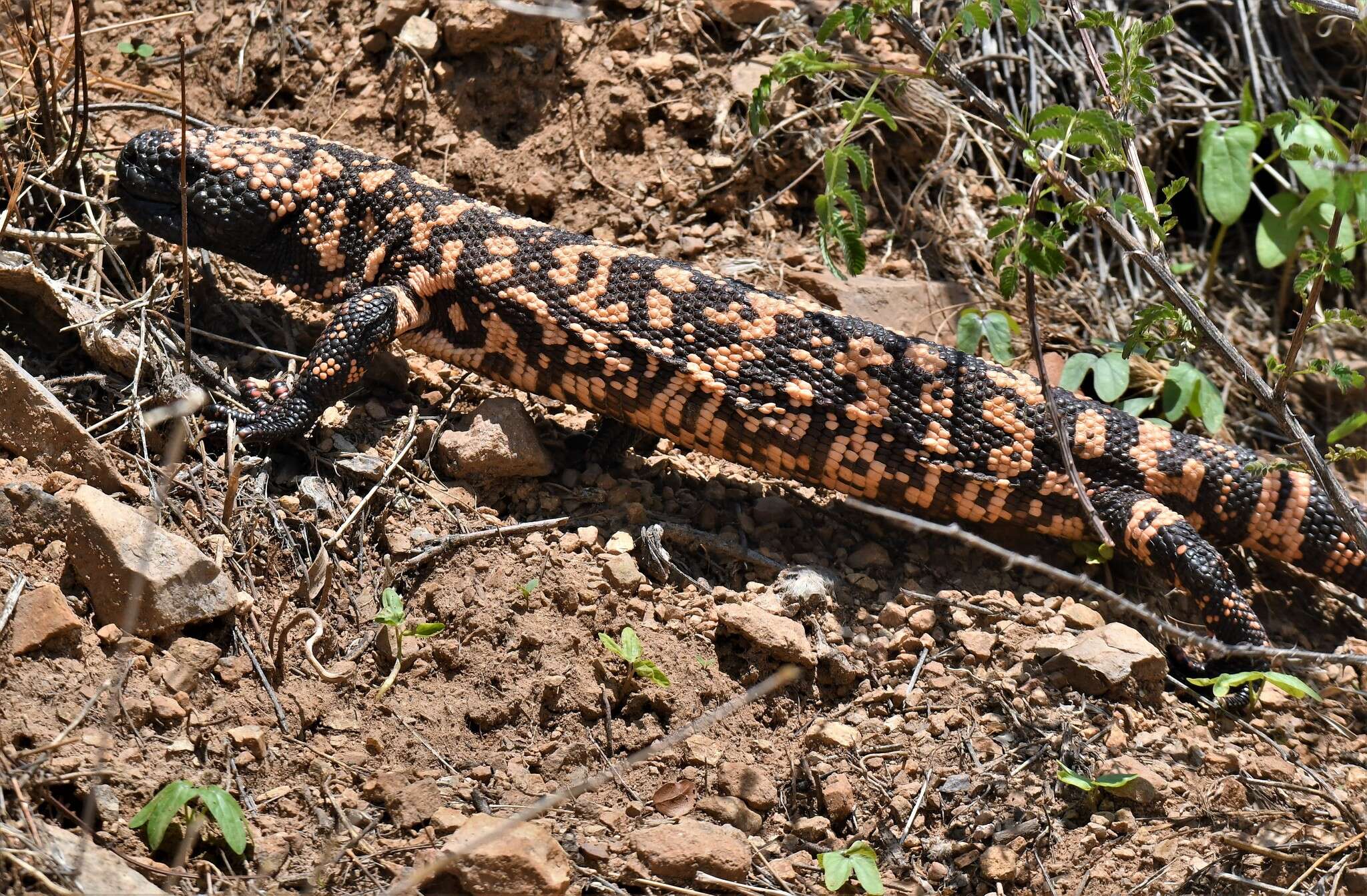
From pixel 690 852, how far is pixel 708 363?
1.88 meters

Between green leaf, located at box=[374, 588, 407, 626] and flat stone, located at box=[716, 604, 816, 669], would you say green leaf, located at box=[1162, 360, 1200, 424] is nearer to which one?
flat stone, located at box=[716, 604, 816, 669]

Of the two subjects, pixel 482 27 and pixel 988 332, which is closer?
pixel 988 332

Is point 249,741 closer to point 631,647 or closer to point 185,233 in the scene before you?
point 631,647

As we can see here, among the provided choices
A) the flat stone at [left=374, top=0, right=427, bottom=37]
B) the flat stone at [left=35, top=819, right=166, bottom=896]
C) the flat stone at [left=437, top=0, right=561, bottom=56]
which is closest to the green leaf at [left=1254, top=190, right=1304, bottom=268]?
the flat stone at [left=35, top=819, right=166, bottom=896]

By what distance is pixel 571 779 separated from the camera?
3371 millimetres

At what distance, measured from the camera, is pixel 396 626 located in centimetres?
349

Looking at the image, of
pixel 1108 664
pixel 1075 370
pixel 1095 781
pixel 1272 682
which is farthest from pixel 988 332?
pixel 1095 781

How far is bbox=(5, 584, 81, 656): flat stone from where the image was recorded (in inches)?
121

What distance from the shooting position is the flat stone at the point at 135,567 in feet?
10.5

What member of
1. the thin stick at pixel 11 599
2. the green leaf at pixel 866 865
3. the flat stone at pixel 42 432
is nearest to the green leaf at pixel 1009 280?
the green leaf at pixel 866 865

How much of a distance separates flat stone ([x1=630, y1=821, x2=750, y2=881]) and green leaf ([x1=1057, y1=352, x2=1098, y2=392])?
2552mm

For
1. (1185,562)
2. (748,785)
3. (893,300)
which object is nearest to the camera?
(748,785)

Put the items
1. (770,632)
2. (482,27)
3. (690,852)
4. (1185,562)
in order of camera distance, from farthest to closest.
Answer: (482,27), (1185,562), (770,632), (690,852)

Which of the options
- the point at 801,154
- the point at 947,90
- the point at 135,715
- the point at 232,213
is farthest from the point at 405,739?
the point at 947,90
